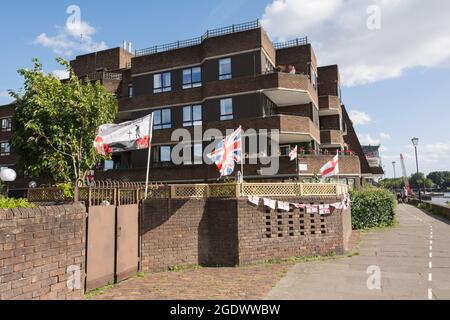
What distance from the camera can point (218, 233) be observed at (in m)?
13.5

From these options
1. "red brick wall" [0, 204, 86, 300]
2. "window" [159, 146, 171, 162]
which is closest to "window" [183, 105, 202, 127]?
"window" [159, 146, 171, 162]

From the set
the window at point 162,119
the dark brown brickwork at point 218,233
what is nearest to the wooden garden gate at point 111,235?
the dark brown brickwork at point 218,233

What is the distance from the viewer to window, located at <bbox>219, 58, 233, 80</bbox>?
2622 centimetres

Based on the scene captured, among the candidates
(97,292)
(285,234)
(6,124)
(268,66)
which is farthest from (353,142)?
(6,124)

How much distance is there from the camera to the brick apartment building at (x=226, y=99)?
2480 cm

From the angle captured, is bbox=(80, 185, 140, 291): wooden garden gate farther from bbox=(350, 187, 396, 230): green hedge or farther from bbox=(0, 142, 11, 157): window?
bbox=(0, 142, 11, 157): window

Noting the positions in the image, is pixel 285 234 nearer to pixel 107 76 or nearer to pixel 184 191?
pixel 184 191

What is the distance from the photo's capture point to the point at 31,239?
21.3 ft

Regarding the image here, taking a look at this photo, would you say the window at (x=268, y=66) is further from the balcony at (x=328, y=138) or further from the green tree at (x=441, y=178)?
the green tree at (x=441, y=178)

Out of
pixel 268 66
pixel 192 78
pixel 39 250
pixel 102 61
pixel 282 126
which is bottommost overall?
pixel 39 250

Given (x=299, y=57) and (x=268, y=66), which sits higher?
(x=299, y=57)

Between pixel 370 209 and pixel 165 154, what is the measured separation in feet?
46.3

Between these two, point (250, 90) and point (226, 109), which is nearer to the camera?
point (250, 90)

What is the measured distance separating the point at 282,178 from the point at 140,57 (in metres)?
14.3
